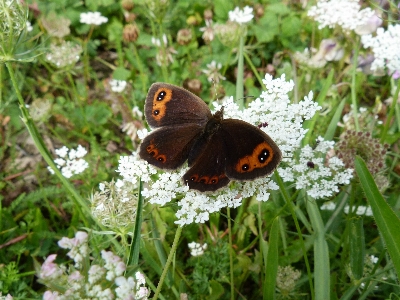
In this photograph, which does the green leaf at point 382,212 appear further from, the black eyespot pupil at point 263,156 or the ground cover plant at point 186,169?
the black eyespot pupil at point 263,156

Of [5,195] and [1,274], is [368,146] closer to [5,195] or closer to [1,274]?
[1,274]

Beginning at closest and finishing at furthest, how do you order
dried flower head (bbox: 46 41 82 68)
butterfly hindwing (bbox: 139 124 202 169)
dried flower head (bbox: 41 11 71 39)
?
butterfly hindwing (bbox: 139 124 202 169) → dried flower head (bbox: 46 41 82 68) → dried flower head (bbox: 41 11 71 39)

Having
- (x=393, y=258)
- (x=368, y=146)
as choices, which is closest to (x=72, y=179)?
(x=368, y=146)

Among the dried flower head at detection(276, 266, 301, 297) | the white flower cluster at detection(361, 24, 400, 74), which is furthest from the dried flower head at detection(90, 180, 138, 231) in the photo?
the white flower cluster at detection(361, 24, 400, 74)

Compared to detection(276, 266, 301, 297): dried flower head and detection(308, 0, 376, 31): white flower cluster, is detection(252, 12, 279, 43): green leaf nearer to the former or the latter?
detection(308, 0, 376, 31): white flower cluster

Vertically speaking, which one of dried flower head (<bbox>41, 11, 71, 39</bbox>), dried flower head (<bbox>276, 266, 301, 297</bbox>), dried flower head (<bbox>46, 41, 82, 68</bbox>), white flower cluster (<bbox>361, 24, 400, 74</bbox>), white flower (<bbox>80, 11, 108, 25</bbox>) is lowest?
dried flower head (<bbox>276, 266, 301, 297</bbox>)

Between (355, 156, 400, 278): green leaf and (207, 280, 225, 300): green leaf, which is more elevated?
(355, 156, 400, 278): green leaf

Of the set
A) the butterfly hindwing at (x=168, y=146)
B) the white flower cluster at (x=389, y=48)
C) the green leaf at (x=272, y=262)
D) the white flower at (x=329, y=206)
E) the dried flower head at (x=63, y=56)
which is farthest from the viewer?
the dried flower head at (x=63, y=56)

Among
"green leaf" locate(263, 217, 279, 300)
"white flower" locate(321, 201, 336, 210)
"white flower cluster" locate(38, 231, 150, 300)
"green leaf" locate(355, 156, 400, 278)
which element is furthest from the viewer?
"white flower" locate(321, 201, 336, 210)

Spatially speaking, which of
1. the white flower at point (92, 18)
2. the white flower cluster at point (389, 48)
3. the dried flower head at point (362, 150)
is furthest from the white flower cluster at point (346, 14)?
the white flower at point (92, 18)
